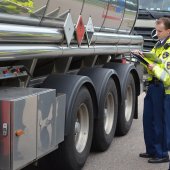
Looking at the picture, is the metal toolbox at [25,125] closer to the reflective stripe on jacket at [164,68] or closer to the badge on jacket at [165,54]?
the reflective stripe on jacket at [164,68]

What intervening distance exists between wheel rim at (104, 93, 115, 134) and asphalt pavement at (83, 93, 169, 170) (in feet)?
0.98

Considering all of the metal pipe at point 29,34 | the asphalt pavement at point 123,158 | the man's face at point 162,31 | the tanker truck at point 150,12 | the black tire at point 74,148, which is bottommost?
the asphalt pavement at point 123,158

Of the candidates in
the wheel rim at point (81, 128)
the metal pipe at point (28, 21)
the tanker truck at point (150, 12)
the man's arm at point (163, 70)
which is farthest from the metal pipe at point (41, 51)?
the tanker truck at point (150, 12)

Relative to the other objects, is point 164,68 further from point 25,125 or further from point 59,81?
point 25,125

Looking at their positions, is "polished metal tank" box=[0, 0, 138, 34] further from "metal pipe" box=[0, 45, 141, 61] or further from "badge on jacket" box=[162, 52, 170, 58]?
"badge on jacket" box=[162, 52, 170, 58]

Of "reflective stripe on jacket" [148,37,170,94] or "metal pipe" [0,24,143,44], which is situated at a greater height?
"metal pipe" [0,24,143,44]

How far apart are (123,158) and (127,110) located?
1.92m

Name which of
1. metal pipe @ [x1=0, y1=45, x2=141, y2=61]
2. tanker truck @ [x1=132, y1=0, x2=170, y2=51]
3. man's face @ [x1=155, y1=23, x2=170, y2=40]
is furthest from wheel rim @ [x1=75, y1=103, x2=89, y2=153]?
tanker truck @ [x1=132, y1=0, x2=170, y2=51]

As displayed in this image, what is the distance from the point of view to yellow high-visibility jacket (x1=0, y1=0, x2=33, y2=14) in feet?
14.1

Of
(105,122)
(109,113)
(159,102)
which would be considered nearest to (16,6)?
(159,102)

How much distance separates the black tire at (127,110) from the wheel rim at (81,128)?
1.67 m

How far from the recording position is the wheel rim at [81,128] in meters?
5.90

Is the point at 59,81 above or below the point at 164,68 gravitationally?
below

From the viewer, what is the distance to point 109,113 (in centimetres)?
727
